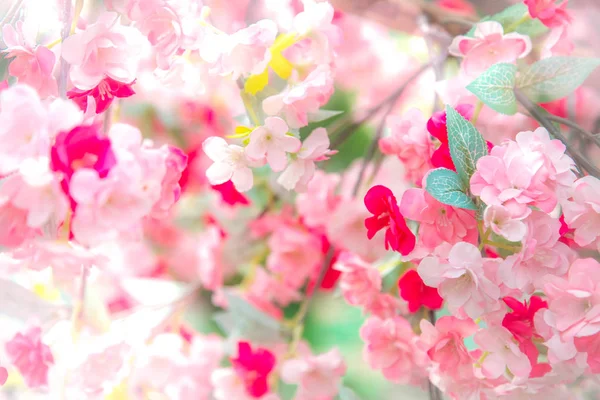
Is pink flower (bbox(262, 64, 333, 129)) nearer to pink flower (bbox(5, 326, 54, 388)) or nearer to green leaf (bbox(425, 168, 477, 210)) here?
green leaf (bbox(425, 168, 477, 210))

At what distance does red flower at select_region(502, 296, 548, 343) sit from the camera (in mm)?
367

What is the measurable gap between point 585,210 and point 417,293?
144mm

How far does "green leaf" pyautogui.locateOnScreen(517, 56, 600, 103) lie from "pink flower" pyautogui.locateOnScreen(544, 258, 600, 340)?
5.6 inches

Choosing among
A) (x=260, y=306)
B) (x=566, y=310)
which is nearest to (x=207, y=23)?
(x=566, y=310)

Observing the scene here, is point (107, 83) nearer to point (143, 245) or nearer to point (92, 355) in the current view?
point (92, 355)

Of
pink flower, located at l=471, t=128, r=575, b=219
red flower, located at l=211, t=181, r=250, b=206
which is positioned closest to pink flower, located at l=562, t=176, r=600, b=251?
pink flower, located at l=471, t=128, r=575, b=219

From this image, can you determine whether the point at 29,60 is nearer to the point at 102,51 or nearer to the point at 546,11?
the point at 102,51

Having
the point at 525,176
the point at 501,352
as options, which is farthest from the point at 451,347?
the point at 525,176

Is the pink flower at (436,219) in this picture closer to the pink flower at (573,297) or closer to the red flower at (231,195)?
the pink flower at (573,297)

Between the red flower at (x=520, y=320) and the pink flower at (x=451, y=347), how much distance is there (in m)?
0.02

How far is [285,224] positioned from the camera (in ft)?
2.15

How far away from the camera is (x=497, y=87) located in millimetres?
391

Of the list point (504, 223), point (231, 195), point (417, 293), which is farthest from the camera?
point (231, 195)

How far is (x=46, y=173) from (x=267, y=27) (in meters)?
0.17
